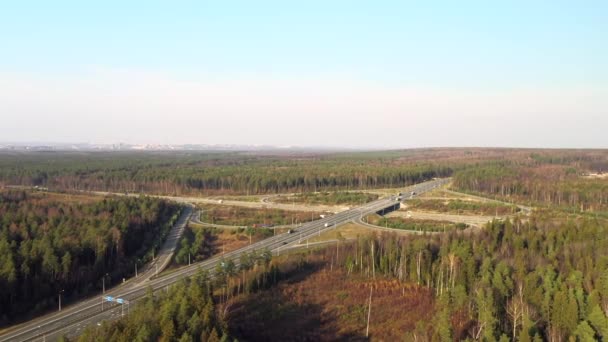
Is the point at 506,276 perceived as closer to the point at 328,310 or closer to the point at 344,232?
the point at 328,310

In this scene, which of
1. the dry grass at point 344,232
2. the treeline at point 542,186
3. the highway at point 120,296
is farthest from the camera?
the treeline at point 542,186

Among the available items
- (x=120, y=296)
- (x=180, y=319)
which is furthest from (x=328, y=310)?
(x=120, y=296)

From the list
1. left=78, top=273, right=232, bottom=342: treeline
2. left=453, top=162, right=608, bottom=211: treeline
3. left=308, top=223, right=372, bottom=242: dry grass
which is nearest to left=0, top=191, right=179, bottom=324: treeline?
left=78, top=273, right=232, bottom=342: treeline

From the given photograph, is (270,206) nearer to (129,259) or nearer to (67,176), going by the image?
(129,259)

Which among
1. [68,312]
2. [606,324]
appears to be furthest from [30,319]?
[606,324]

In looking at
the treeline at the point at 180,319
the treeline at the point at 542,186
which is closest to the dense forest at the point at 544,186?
the treeline at the point at 542,186

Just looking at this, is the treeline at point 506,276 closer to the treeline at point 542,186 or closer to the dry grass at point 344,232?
the dry grass at point 344,232
